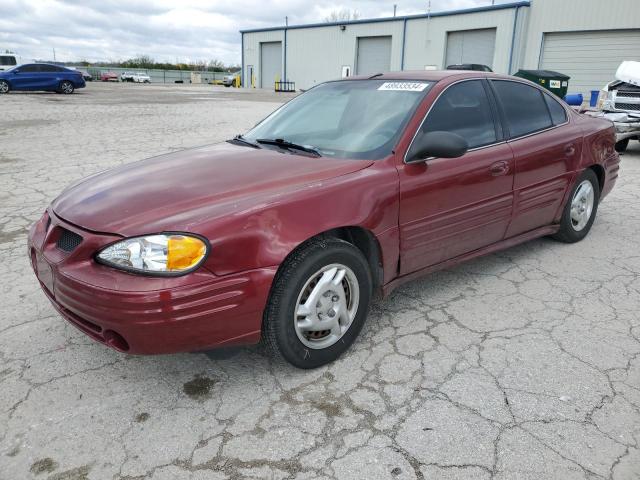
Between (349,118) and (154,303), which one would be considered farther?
(349,118)

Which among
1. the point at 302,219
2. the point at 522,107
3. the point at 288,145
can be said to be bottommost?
the point at 302,219

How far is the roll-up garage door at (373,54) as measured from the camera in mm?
33594

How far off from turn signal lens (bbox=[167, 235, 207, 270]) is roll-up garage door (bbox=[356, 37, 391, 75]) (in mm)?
32670

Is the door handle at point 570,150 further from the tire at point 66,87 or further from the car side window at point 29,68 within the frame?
the car side window at point 29,68

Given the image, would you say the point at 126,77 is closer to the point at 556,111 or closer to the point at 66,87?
the point at 66,87

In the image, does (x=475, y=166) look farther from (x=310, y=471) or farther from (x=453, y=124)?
(x=310, y=471)

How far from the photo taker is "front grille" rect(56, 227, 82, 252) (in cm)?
245

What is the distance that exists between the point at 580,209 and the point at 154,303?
12.7 ft

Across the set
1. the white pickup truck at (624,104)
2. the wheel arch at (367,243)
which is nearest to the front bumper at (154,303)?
the wheel arch at (367,243)

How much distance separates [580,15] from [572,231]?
2294 centimetres

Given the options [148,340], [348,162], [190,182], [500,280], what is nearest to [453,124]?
[348,162]

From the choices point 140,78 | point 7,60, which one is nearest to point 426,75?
point 7,60

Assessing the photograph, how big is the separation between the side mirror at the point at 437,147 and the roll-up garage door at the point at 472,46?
2721 cm

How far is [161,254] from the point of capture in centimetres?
223
